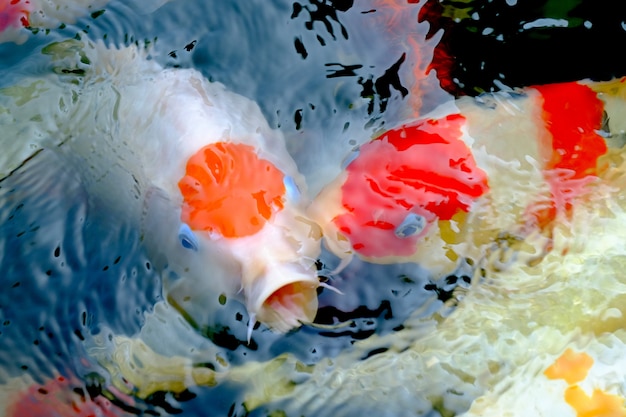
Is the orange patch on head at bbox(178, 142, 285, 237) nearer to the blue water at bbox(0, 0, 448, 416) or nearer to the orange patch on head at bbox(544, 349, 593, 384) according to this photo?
the blue water at bbox(0, 0, 448, 416)

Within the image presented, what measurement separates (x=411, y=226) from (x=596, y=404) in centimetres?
83

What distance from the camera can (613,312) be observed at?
2.25 metres

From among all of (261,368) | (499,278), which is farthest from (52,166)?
(499,278)

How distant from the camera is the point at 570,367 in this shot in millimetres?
2148

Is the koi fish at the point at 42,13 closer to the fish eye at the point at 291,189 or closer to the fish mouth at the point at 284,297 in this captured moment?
the fish eye at the point at 291,189

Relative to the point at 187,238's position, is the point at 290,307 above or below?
below

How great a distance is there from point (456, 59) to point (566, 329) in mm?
1301

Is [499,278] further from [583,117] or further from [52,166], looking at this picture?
[52,166]

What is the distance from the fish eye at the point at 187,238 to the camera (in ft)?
7.86

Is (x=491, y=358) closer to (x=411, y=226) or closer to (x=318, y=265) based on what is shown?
(x=411, y=226)

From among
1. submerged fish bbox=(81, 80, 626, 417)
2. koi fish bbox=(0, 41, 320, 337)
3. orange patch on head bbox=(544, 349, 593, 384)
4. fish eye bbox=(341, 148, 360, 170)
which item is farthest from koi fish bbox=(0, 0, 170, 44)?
orange patch on head bbox=(544, 349, 593, 384)

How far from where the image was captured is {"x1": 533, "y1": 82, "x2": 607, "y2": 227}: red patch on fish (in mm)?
2652

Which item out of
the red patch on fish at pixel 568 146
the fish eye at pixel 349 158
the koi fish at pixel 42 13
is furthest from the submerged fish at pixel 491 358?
the koi fish at pixel 42 13

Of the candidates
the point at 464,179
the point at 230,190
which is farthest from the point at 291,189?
the point at 464,179
